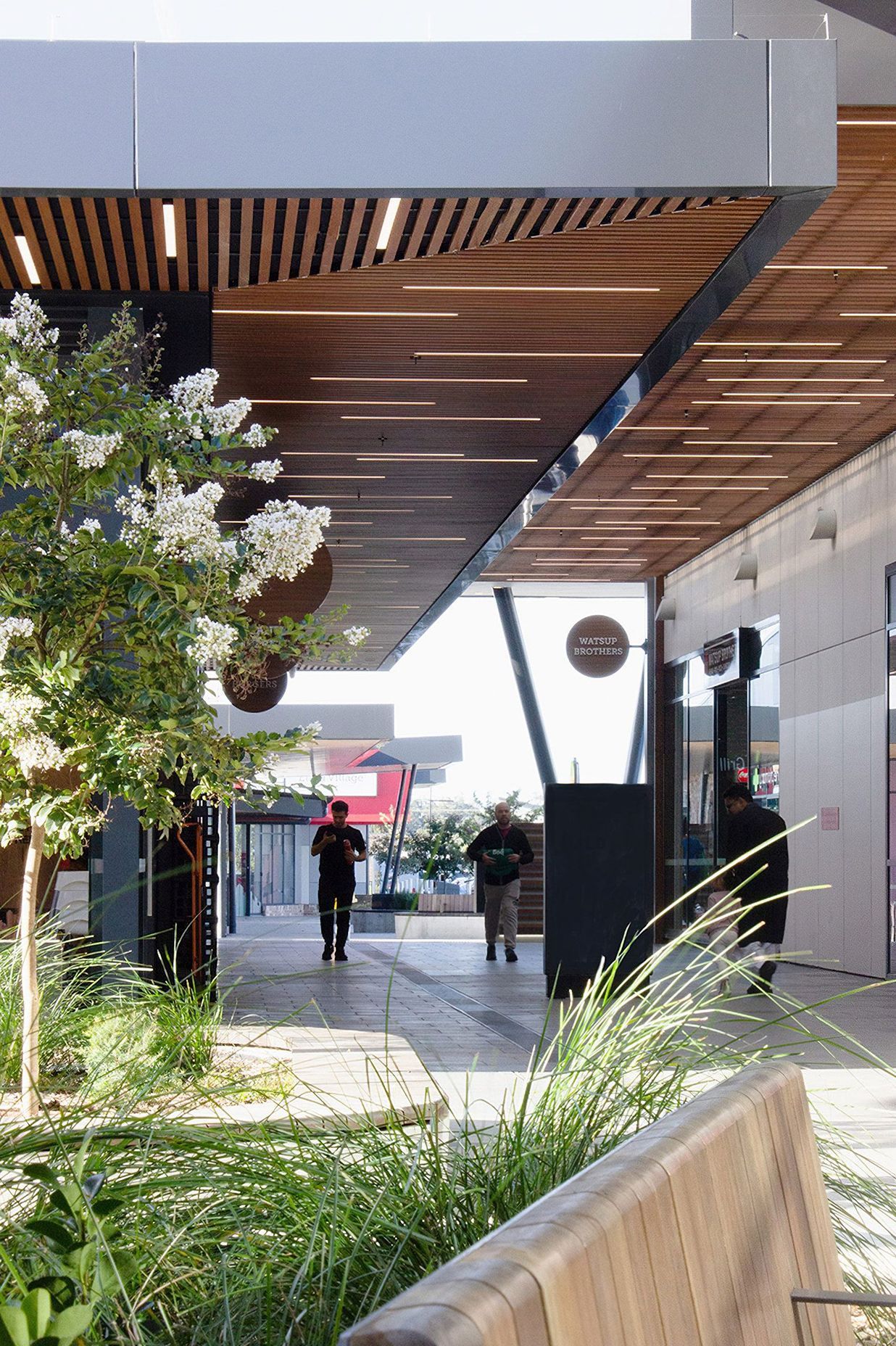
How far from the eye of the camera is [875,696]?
546 inches

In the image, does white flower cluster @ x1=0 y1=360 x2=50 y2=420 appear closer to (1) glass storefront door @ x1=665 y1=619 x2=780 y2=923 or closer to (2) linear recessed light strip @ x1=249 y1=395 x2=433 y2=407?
(2) linear recessed light strip @ x1=249 y1=395 x2=433 y2=407

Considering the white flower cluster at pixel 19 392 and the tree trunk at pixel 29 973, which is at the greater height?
the white flower cluster at pixel 19 392

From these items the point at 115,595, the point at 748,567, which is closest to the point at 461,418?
the point at 748,567

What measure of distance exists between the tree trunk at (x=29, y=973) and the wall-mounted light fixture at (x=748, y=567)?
13274mm

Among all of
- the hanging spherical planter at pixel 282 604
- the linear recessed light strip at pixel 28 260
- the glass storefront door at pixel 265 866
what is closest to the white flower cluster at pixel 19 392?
the linear recessed light strip at pixel 28 260

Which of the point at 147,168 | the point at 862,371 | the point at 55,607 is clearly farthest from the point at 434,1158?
the point at 862,371

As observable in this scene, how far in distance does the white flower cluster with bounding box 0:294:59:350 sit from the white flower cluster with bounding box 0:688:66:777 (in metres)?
1.17

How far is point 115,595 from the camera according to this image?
4.80m

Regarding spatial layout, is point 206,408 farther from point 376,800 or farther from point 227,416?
point 376,800

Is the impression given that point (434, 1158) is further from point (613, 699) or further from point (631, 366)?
point (613, 699)

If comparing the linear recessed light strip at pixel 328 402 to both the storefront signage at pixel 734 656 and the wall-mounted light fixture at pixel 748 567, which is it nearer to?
the wall-mounted light fixture at pixel 748 567

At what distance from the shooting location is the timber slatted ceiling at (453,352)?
825 centimetres

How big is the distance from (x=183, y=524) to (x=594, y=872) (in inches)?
265

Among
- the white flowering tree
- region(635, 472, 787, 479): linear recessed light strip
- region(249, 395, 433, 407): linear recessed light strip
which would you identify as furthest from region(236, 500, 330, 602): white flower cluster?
region(635, 472, 787, 479): linear recessed light strip
